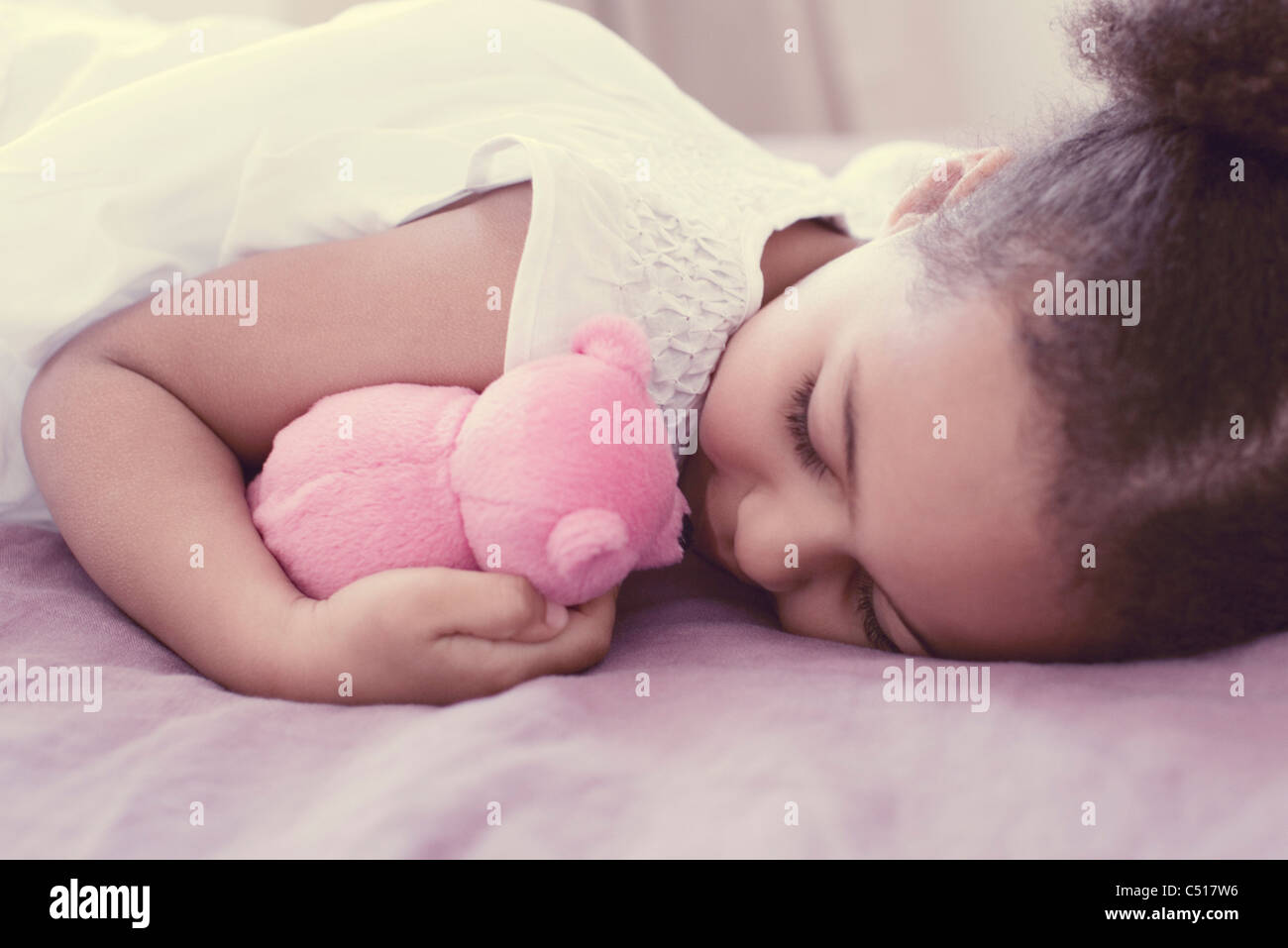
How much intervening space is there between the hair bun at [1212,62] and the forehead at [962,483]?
232mm

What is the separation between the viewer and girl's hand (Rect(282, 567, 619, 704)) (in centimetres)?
64

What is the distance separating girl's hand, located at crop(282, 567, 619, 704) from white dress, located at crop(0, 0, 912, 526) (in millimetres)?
203

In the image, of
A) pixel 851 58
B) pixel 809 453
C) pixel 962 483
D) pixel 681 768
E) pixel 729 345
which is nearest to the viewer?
pixel 681 768

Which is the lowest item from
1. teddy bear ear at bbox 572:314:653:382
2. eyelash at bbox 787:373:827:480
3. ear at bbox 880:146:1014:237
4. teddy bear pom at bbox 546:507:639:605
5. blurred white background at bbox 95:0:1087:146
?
teddy bear pom at bbox 546:507:639:605

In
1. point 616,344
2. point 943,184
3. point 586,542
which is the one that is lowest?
point 586,542

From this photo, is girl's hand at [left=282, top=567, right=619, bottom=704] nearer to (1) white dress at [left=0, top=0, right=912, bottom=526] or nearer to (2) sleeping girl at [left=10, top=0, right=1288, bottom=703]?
(2) sleeping girl at [left=10, top=0, right=1288, bottom=703]

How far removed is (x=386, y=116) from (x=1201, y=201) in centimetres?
73

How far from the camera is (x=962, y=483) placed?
659 mm

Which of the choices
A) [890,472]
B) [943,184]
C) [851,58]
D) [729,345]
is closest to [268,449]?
[729,345]

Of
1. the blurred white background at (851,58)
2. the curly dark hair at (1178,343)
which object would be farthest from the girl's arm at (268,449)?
the blurred white background at (851,58)

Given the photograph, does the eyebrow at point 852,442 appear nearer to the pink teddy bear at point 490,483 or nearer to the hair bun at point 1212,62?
the pink teddy bear at point 490,483

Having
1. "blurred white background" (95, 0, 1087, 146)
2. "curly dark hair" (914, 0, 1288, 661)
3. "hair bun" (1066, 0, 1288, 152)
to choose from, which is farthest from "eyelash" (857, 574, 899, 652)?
"blurred white background" (95, 0, 1087, 146)

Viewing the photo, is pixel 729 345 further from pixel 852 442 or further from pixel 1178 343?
pixel 1178 343

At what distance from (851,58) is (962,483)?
2248mm
